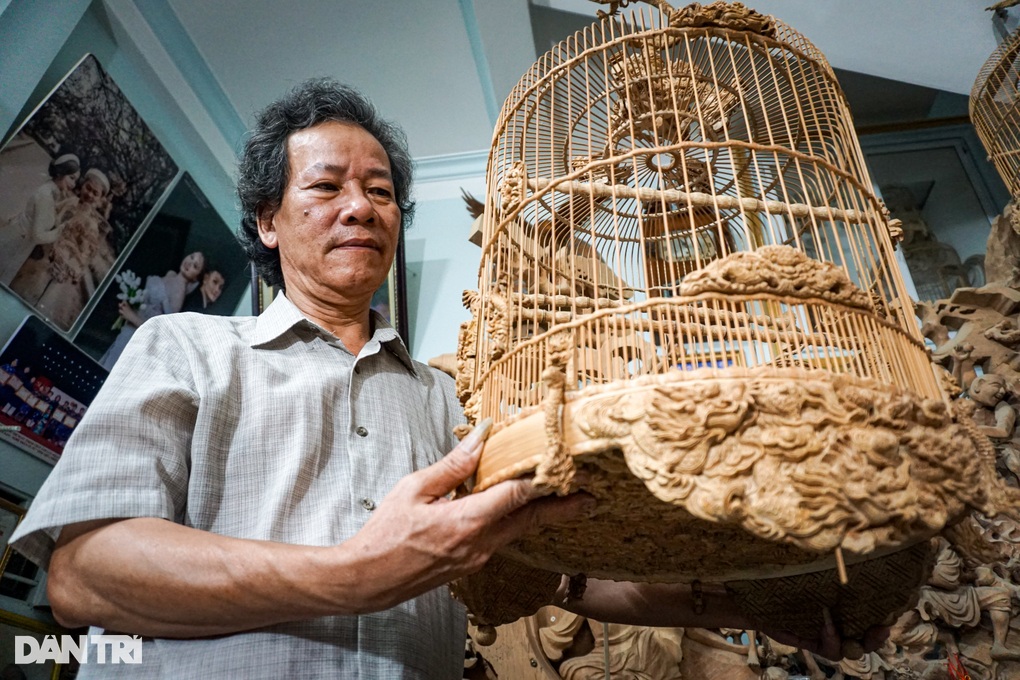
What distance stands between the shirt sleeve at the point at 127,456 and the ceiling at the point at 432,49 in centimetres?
227

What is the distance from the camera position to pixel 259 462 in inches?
48.9

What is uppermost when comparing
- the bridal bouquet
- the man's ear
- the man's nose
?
the bridal bouquet

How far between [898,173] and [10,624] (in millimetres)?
4193

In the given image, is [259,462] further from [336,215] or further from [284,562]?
[336,215]

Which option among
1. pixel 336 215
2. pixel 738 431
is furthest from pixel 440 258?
pixel 738 431

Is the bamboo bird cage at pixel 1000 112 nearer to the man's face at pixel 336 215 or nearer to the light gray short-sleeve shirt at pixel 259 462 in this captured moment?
the man's face at pixel 336 215

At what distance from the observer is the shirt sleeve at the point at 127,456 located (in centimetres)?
104

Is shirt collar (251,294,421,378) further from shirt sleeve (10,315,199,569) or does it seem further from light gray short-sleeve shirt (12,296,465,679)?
shirt sleeve (10,315,199,569)

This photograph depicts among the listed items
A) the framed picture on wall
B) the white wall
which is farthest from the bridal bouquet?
the white wall

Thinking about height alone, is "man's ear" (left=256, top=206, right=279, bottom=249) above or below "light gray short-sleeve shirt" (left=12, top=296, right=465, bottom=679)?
above

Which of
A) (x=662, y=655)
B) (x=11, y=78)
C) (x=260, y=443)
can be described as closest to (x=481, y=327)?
(x=260, y=443)

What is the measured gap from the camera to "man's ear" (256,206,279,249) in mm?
1703

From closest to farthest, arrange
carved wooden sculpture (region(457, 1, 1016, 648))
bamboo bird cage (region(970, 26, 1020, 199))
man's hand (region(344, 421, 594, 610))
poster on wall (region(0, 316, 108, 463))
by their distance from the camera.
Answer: carved wooden sculpture (region(457, 1, 1016, 648))
man's hand (region(344, 421, 594, 610))
poster on wall (region(0, 316, 108, 463))
bamboo bird cage (region(970, 26, 1020, 199))

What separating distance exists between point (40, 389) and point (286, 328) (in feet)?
4.23
